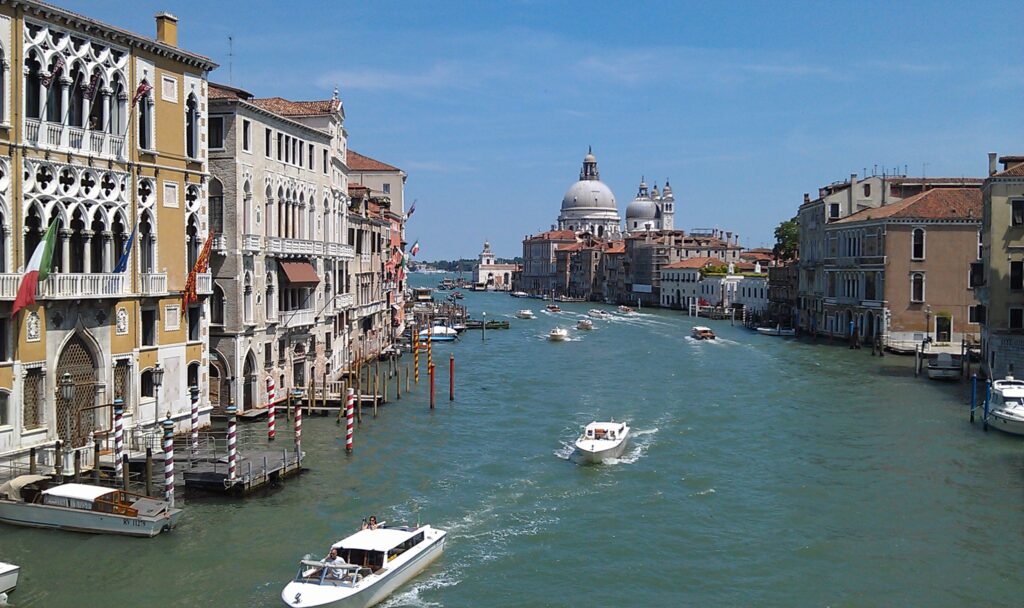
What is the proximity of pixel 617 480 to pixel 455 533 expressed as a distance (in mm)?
4705

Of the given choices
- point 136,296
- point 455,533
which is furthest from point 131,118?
point 455,533

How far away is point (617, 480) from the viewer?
19.5 m

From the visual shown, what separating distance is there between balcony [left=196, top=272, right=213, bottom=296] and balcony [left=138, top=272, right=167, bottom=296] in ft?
4.43

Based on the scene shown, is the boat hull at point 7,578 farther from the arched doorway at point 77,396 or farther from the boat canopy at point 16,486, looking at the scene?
the arched doorway at point 77,396

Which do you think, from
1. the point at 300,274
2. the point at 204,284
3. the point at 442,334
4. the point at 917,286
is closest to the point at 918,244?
the point at 917,286

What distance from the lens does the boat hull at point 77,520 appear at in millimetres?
14867

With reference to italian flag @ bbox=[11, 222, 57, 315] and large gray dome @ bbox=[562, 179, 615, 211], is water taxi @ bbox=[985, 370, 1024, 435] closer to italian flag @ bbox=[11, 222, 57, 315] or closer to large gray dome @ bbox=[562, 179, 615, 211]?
italian flag @ bbox=[11, 222, 57, 315]

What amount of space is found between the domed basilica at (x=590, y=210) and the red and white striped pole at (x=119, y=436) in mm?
140946

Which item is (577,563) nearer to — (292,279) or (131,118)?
(131,118)

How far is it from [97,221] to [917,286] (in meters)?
36.8

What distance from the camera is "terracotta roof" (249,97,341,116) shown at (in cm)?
2964

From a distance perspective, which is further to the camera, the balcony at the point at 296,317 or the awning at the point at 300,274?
the balcony at the point at 296,317

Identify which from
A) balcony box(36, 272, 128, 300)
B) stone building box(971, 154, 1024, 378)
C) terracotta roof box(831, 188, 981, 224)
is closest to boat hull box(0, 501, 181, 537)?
balcony box(36, 272, 128, 300)

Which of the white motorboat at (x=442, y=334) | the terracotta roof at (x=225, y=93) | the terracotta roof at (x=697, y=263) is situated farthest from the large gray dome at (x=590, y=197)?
the terracotta roof at (x=225, y=93)
